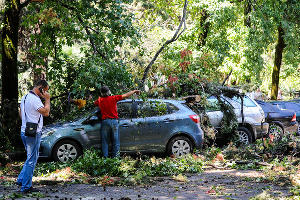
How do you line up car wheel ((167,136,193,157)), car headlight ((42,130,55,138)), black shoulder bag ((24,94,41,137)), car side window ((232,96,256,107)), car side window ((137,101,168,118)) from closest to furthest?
black shoulder bag ((24,94,41,137)) → car headlight ((42,130,55,138)) → car side window ((137,101,168,118)) → car wheel ((167,136,193,157)) → car side window ((232,96,256,107))

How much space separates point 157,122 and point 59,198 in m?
5.19

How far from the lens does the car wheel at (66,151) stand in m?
11.2

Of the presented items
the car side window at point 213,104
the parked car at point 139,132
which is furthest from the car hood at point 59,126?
the car side window at point 213,104

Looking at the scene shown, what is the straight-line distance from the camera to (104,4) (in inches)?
519

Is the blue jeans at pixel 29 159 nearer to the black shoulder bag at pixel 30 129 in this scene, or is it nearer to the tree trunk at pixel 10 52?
the black shoulder bag at pixel 30 129

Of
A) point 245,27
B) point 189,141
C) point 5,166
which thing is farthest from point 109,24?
point 245,27

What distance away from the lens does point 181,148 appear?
1226cm

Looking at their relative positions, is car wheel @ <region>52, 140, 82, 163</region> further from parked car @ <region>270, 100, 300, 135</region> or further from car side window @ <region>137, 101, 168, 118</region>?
parked car @ <region>270, 100, 300, 135</region>

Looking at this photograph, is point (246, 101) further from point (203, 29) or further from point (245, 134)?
point (203, 29)

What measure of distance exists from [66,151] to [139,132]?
6.71 ft

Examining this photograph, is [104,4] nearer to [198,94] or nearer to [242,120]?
[198,94]

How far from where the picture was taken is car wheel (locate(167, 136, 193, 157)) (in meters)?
12.2

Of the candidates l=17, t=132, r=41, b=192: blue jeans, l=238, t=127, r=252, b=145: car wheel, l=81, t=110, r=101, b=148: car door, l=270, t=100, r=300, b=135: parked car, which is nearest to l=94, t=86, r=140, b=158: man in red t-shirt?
l=81, t=110, r=101, b=148: car door

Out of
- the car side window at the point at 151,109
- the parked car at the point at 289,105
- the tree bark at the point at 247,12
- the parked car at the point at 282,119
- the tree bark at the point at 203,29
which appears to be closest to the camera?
the car side window at the point at 151,109
